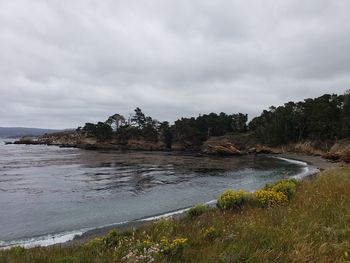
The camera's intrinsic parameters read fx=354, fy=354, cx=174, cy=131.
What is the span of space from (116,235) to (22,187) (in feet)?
79.2

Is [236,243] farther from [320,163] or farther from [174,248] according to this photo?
[320,163]

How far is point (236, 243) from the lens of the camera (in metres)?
7.14

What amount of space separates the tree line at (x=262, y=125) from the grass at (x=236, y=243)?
7316 centimetres

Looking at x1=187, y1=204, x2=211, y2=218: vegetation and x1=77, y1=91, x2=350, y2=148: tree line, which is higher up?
x1=77, y1=91, x2=350, y2=148: tree line

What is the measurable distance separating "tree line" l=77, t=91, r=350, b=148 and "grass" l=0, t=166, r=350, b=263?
73156 mm

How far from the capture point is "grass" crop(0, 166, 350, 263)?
6355mm

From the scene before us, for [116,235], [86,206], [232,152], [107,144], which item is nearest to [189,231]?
[116,235]

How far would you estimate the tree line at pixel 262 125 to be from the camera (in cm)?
8488

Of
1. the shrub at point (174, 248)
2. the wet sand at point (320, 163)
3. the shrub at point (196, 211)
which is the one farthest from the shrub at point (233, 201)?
the wet sand at point (320, 163)

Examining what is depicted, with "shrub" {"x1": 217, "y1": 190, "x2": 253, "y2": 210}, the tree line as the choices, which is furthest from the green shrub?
the tree line

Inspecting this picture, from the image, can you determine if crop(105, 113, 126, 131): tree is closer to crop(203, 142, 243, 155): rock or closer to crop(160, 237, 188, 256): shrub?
crop(203, 142, 243, 155): rock

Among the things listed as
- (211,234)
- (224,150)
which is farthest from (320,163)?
(211,234)

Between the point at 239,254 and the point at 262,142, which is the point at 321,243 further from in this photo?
the point at 262,142

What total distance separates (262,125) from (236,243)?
112m
